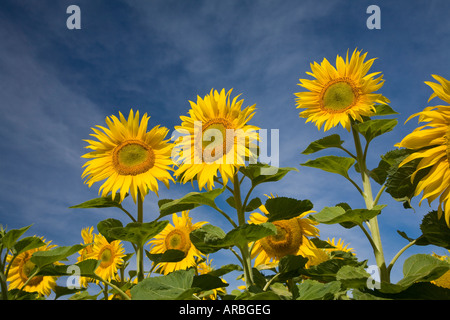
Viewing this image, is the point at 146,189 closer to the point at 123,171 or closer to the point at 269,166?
the point at 123,171

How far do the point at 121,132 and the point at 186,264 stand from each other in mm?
2079

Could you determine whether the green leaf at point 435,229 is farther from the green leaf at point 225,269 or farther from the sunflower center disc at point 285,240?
the green leaf at point 225,269

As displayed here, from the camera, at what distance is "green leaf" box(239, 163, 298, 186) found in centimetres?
271

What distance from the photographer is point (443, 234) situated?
7.83 feet

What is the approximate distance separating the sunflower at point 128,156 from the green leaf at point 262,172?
768 millimetres

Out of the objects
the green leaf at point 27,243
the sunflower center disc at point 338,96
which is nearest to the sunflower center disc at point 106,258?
the green leaf at point 27,243

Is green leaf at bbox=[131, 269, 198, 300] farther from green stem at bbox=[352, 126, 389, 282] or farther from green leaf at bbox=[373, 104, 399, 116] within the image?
green leaf at bbox=[373, 104, 399, 116]

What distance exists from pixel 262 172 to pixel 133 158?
1279 millimetres

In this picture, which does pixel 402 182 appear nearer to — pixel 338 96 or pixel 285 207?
pixel 285 207

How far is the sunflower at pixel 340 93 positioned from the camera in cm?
360

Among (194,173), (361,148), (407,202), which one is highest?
(361,148)

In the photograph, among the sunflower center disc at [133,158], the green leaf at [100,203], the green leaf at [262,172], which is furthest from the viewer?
the sunflower center disc at [133,158]
